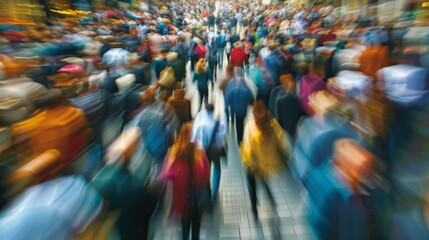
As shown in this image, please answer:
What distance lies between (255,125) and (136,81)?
3107mm

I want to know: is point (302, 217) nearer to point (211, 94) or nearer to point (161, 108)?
point (161, 108)

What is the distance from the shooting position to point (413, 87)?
4305 millimetres

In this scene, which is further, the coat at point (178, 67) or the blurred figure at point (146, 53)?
the blurred figure at point (146, 53)

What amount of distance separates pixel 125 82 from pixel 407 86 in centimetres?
431

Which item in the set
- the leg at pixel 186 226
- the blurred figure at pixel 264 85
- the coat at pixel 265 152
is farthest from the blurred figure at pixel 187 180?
the blurred figure at pixel 264 85

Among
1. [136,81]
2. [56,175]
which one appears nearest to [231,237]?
[56,175]

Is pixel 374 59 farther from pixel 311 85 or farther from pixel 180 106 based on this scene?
pixel 180 106

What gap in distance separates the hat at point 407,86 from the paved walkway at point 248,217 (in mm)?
1856

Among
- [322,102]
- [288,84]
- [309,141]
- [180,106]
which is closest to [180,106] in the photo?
[180,106]

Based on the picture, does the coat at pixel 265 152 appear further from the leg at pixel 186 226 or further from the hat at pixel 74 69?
the hat at pixel 74 69

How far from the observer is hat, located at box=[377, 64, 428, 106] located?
4.21m

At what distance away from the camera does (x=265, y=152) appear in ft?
12.4

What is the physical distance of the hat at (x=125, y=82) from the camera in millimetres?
5595

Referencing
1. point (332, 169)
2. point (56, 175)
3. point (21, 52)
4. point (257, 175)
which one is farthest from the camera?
point (21, 52)
